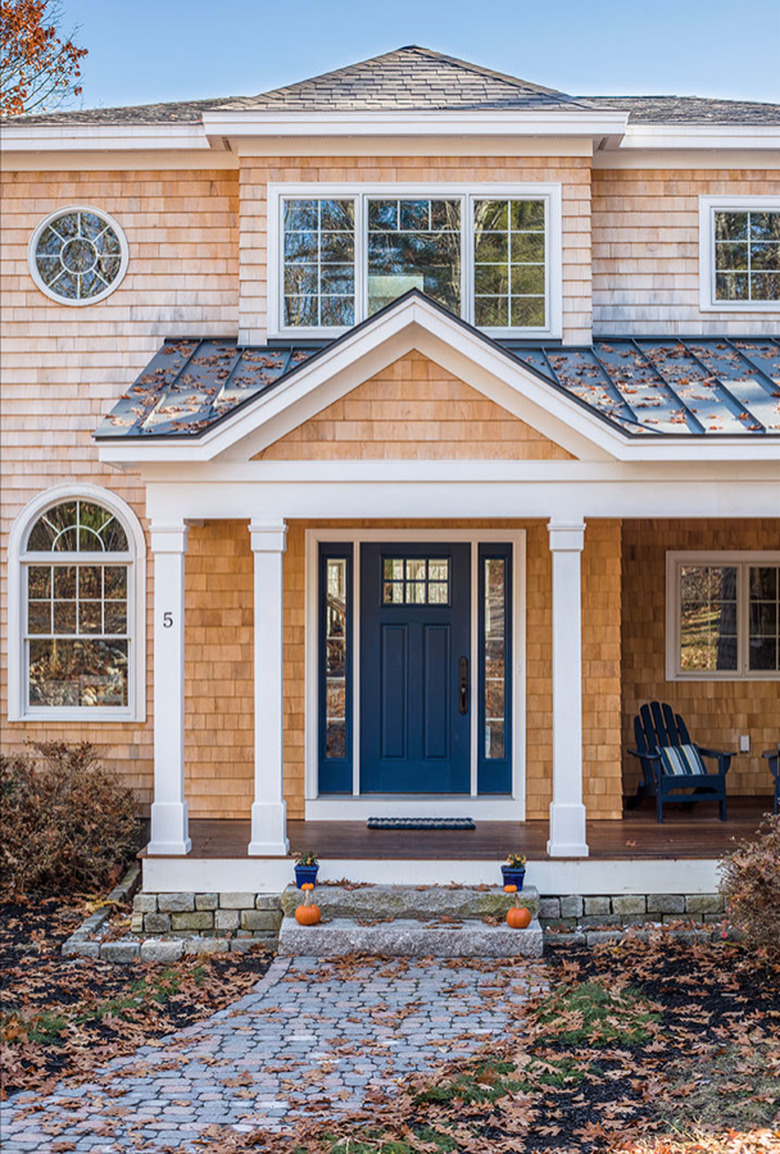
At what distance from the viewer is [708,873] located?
823cm

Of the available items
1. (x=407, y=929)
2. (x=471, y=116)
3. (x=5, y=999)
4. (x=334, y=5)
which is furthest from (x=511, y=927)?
(x=334, y=5)

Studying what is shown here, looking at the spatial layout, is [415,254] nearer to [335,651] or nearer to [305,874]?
[335,651]

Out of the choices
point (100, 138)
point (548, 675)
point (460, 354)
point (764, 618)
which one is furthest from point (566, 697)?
point (100, 138)

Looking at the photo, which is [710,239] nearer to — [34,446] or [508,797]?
[508,797]

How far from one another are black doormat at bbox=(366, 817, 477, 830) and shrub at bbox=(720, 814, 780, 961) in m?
2.80

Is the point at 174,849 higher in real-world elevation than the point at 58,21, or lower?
lower

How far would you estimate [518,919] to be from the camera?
24.8 ft

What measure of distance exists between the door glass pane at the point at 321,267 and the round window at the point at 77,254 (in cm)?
166

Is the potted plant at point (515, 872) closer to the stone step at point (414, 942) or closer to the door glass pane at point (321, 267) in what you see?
the stone step at point (414, 942)

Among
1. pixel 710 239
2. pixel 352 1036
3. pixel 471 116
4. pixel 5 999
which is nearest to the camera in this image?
pixel 352 1036

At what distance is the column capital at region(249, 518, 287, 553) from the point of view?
27.3 feet

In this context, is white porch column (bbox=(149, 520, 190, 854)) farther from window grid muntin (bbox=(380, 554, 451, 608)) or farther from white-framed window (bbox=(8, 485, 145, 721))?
window grid muntin (bbox=(380, 554, 451, 608))

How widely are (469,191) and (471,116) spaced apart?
611mm

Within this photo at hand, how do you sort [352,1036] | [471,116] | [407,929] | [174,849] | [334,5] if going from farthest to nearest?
1. [334,5]
2. [471,116]
3. [174,849]
4. [407,929]
5. [352,1036]
